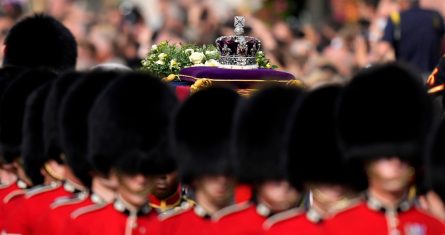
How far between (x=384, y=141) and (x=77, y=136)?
152cm

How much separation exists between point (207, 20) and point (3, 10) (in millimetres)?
2097

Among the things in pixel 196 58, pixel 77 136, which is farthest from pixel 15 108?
pixel 196 58

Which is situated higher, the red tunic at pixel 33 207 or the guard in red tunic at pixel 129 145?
the guard in red tunic at pixel 129 145

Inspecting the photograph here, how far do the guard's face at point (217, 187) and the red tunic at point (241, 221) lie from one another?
0.26ft

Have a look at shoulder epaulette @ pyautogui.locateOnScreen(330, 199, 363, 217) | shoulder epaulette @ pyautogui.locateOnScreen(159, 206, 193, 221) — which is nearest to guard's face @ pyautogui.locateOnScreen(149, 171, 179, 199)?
shoulder epaulette @ pyautogui.locateOnScreen(159, 206, 193, 221)

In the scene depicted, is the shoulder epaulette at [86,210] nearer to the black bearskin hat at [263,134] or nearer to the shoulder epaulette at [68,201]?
the shoulder epaulette at [68,201]

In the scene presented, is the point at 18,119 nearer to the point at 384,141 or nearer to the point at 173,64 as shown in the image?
the point at 173,64

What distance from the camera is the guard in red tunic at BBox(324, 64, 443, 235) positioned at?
4973 millimetres

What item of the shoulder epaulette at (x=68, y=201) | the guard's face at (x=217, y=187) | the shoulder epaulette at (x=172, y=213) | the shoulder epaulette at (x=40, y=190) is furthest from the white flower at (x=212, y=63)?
the guard's face at (x=217, y=187)

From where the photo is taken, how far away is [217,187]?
5.41 meters

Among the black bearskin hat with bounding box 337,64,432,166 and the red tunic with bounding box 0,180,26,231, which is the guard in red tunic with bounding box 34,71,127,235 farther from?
the black bearskin hat with bounding box 337,64,432,166

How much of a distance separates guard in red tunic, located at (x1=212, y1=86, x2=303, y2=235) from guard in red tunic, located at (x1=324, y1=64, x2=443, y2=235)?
0.91 ft

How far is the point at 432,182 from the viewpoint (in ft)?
16.3

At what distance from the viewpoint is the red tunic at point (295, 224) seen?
16.6 feet
